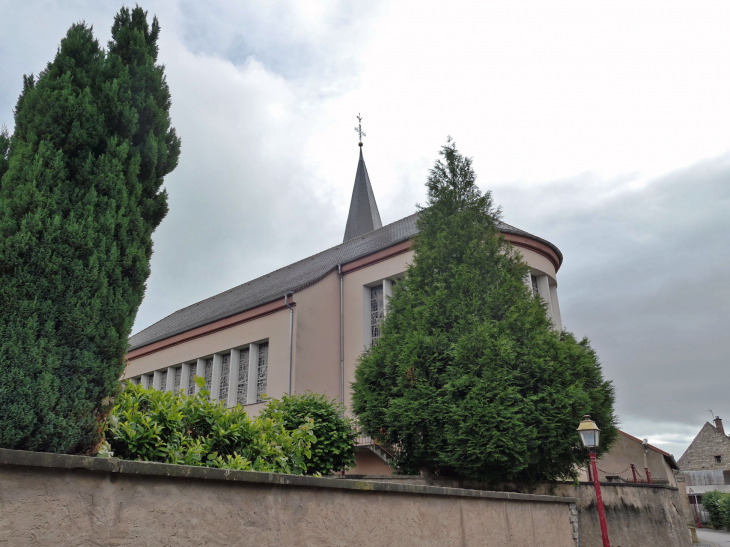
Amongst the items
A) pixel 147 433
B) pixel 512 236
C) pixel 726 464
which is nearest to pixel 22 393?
pixel 147 433

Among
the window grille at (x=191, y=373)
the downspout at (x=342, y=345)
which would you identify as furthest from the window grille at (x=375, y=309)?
the window grille at (x=191, y=373)

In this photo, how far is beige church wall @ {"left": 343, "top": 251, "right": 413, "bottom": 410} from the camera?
1619 cm

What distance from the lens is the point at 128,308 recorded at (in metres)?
4.38

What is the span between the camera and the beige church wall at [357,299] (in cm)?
1619

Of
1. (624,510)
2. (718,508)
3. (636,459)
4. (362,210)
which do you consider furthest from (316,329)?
(718,508)

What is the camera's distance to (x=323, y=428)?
909cm

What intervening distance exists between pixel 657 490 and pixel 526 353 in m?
5.61

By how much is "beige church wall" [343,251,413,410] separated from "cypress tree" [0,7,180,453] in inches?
444

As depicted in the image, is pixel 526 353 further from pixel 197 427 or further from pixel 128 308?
pixel 128 308

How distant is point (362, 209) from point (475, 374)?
2248cm

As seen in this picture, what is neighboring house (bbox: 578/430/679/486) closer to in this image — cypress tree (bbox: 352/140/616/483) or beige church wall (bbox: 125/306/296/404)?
beige church wall (bbox: 125/306/296/404)

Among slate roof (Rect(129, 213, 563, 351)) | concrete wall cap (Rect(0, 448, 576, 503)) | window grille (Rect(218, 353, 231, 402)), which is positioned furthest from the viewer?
window grille (Rect(218, 353, 231, 402))

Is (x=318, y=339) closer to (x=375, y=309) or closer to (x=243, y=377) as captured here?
(x=375, y=309)

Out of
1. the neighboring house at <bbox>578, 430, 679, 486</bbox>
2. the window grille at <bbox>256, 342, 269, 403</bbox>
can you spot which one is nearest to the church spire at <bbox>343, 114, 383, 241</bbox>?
the window grille at <bbox>256, 342, 269, 403</bbox>
